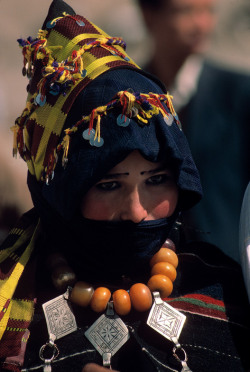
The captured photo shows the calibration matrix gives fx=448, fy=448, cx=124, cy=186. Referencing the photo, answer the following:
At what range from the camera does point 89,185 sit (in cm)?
147

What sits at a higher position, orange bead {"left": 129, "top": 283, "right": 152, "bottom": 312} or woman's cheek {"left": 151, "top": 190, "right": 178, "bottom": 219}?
woman's cheek {"left": 151, "top": 190, "right": 178, "bottom": 219}

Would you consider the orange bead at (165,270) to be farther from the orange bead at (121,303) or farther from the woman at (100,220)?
the orange bead at (121,303)

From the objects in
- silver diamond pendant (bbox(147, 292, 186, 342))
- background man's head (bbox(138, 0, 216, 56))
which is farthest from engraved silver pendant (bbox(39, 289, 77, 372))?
background man's head (bbox(138, 0, 216, 56))

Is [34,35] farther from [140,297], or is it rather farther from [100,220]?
[140,297]

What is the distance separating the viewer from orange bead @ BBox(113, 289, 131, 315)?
159 centimetres

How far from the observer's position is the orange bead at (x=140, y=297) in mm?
1604

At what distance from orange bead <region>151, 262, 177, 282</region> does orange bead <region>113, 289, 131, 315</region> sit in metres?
0.18

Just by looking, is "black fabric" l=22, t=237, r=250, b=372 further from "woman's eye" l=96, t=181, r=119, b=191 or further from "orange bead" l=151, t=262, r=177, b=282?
"woman's eye" l=96, t=181, r=119, b=191

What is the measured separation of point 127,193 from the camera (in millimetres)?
1549

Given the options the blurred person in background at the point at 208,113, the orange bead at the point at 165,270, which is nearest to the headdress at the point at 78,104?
the orange bead at the point at 165,270

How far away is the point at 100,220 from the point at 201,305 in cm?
52

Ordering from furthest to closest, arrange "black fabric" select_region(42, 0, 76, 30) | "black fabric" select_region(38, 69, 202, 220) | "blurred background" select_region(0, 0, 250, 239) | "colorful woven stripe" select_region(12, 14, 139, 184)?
"blurred background" select_region(0, 0, 250, 239)
"black fabric" select_region(42, 0, 76, 30)
"colorful woven stripe" select_region(12, 14, 139, 184)
"black fabric" select_region(38, 69, 202, 220)

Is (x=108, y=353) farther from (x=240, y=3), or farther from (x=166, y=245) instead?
(x=240, y=3)

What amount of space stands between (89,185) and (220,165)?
1.27m
